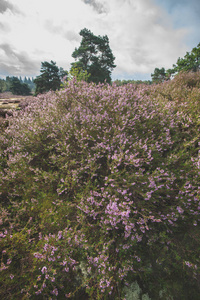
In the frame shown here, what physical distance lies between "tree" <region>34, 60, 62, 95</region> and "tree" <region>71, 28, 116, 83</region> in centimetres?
331

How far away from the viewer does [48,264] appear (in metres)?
1.69

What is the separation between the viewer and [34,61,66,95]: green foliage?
74.7 feet

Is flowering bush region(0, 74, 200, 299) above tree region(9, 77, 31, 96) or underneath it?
underneath

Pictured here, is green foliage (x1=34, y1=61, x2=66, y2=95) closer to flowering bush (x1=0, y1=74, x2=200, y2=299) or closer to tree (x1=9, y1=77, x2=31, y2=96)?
flowering bush (x1=0, y1=74, x2=200, y2=299)

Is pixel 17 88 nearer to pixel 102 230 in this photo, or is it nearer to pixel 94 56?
pixel 94 56

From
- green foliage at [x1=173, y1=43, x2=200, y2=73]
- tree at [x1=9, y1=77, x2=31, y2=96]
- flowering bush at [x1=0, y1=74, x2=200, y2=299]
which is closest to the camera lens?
flowering bush at [x1=0, y1=74, x2=200, y2=299]

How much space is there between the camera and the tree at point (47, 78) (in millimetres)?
22766

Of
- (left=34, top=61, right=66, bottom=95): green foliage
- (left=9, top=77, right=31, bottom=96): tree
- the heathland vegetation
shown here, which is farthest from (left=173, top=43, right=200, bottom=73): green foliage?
(left=9, top=77, right=31, bottom=96): tree

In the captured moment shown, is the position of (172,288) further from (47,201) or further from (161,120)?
(161,120)

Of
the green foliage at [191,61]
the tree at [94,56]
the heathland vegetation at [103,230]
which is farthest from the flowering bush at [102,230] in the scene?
the green foliage at [191,61]

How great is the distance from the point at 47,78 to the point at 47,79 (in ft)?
0.49

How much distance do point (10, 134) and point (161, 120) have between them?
3.82 m

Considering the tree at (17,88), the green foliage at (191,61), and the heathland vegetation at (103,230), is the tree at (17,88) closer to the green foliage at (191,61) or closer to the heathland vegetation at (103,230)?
the green foliage at (191,61)

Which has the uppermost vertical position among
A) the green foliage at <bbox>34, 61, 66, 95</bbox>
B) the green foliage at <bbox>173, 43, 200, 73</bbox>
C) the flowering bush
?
the green foliage at <bbox>173, 43, 200, 73</bbox>
